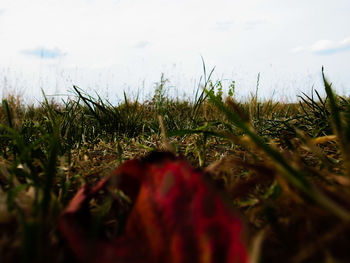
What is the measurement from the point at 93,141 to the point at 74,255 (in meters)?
1.54

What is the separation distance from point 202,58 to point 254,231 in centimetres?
166

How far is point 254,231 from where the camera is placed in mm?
665

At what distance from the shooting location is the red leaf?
1.48 feet

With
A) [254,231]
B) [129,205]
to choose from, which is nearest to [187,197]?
[254,231]

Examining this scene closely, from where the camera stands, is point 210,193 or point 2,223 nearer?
point 210,193

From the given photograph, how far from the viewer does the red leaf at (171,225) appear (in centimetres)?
45

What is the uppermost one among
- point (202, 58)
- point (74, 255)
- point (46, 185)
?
point (202, 58)

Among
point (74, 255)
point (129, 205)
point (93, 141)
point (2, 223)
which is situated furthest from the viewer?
point (93, 141)

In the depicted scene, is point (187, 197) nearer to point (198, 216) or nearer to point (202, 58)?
point (198, 216)

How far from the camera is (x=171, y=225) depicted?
1.63ft

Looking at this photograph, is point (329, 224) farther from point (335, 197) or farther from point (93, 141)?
point (93, 141)

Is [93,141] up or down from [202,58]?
down

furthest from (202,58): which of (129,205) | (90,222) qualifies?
(90,222)

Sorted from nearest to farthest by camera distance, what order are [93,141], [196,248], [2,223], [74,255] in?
[196,248] < [74,255] < [2,223] < [93,141]
